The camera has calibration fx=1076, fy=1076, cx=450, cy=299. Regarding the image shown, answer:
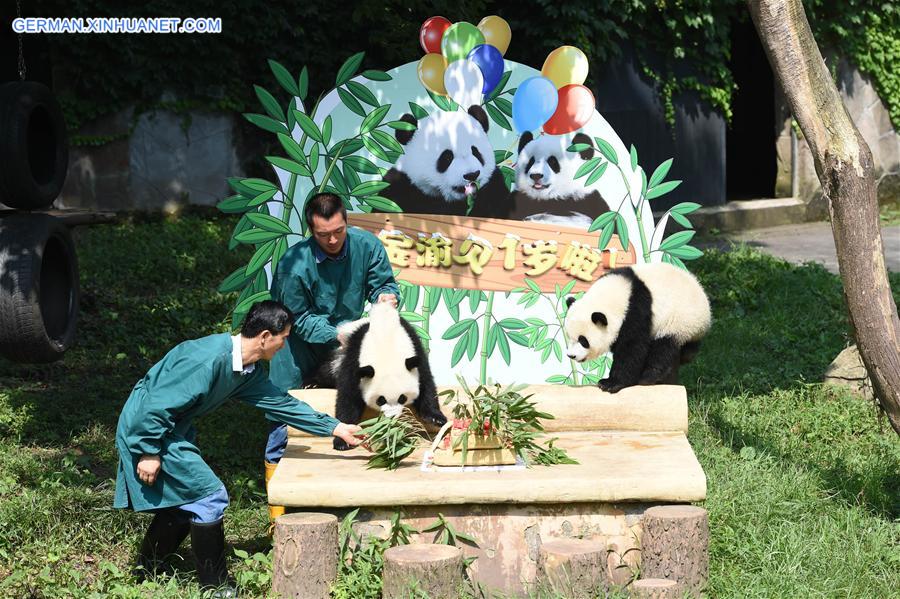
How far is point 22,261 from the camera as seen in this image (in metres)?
6.25

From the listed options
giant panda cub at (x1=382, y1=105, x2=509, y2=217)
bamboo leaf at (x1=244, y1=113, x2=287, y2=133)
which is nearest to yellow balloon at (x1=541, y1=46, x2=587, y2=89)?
giant panda cub at (x1=382, y1=105, x2=509, y2=217)

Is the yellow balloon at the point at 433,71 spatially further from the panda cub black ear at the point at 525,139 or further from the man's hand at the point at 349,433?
the man's hand at the point at 349,433

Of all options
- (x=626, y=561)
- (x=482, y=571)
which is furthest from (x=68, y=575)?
(x=626, y=561)

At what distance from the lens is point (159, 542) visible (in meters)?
4.58

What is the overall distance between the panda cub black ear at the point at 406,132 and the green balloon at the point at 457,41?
1.28 ft

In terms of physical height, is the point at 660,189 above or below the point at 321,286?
above

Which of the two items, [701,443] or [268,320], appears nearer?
[268,320]

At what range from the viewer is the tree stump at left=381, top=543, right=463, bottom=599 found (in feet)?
12.6

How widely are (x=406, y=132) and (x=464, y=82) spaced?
0.45 meters

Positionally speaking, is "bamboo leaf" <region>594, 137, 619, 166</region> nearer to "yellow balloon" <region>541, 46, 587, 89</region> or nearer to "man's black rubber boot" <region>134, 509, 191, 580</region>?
"yellow balloon" <region>541, 46, 587, 89</region>

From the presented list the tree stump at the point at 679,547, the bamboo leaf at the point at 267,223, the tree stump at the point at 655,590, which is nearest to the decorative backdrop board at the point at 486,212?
the bamboo leaf at the point at 267,223

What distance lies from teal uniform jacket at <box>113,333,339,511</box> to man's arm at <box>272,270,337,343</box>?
98 centimetres

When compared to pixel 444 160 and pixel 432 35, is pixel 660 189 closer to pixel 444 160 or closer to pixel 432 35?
pixel 444 160

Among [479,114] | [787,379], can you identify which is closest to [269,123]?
[479,114]
